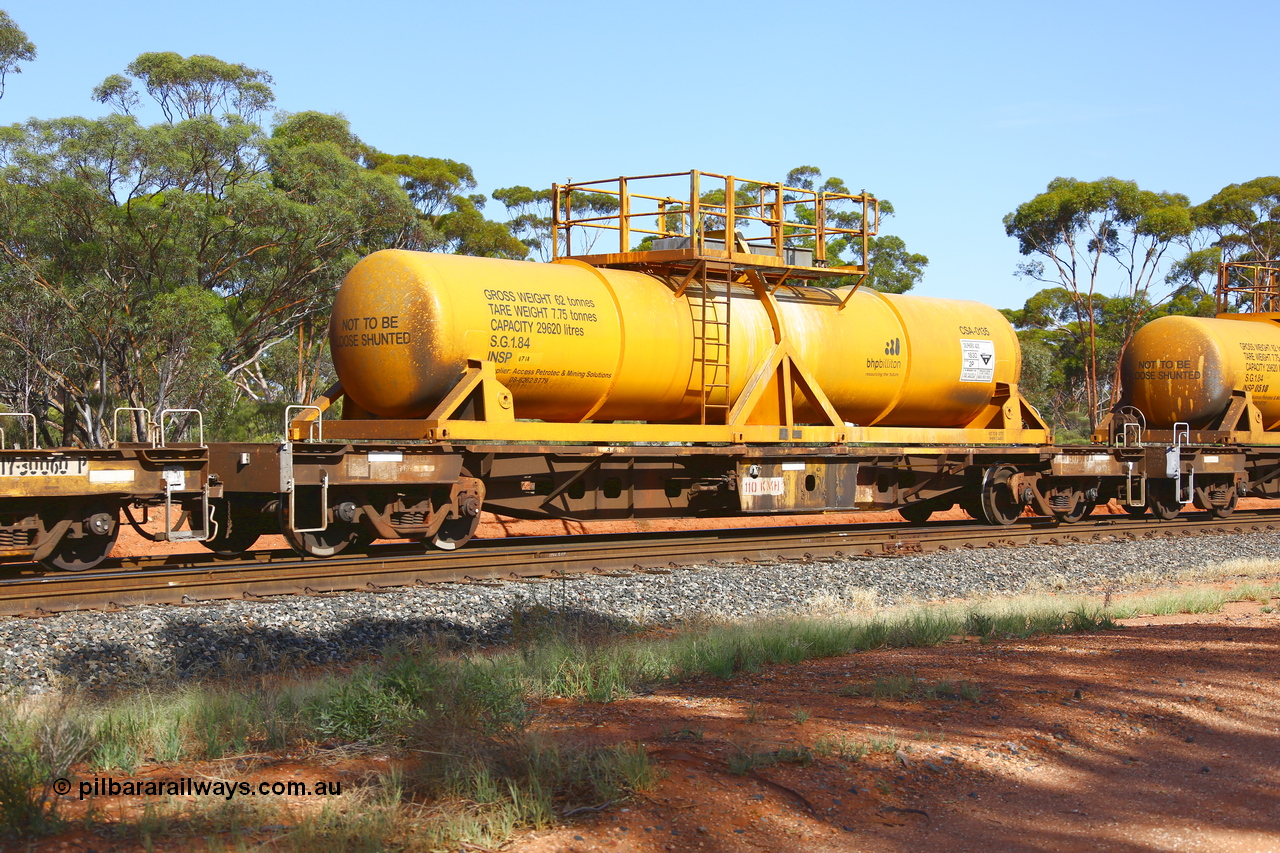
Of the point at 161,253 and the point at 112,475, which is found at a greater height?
the point at 161,253

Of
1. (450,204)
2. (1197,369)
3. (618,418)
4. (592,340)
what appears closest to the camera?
(592,340)

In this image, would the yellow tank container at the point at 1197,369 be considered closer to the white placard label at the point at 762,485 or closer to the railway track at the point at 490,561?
the railway track at the point at 490,561

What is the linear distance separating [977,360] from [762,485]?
493cm

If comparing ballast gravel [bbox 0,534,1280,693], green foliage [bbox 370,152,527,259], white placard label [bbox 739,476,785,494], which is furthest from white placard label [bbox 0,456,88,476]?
green foliage [bbox 370,152,527,259]

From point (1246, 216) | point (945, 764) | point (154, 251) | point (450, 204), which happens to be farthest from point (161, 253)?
point (1246, 216)

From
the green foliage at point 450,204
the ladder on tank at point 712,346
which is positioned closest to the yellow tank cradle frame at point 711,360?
the ladder on tank at point 712,346

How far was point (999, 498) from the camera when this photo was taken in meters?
18.3

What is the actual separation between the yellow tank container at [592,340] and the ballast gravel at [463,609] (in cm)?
256

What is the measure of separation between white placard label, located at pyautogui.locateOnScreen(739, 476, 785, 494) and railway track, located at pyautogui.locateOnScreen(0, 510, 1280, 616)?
2.20 feet

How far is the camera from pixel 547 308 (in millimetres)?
13148

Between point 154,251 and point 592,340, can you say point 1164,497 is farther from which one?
point 154,251

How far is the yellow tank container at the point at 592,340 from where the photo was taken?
12.6 meters

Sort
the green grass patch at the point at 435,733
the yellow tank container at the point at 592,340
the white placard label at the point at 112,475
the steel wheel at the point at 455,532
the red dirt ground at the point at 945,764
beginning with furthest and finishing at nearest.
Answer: the steel wheel at the point at 455,532
the yellow tank container at the point at 592,340
the white placard label at the point at 112,475
the red dirt ground at the point at 945,764
the green grass patch at the point at 435,733

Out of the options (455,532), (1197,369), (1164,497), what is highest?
(1197,369)
